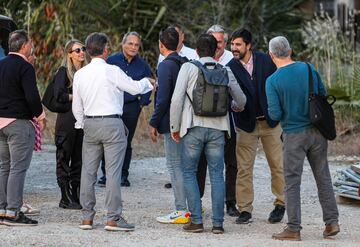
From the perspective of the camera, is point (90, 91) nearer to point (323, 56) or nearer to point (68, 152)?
point (68, 152)

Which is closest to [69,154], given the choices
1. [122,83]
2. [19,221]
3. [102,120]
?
[19,221]

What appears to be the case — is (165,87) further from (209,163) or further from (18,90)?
(18,90)

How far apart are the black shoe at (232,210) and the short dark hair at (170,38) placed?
1.69m

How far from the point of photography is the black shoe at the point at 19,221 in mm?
8446

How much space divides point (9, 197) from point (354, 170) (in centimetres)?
386

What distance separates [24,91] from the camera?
27.2 ft

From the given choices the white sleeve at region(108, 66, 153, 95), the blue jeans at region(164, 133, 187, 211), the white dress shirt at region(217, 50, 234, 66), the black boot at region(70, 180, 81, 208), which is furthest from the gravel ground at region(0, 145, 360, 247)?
the white dress shirt at region(217, 50, 234, 66)

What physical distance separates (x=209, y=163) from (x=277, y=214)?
103cm

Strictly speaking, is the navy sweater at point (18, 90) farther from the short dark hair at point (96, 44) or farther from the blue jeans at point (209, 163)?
the blue jeans at point (209, 163)

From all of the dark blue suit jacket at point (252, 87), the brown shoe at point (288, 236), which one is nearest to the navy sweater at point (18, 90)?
the dark blue suit jacket at point (252, 87)

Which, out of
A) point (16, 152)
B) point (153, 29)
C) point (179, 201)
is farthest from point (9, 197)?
point (153, 29)

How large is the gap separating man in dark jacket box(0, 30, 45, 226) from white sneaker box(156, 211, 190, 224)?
1.27 metres

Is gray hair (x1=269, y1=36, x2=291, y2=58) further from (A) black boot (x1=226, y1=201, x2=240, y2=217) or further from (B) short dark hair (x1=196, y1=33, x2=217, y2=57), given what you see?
(A) black boot (x1=226, y1=201, x2=240, y2=217)

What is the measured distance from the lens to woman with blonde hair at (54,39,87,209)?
368 inches
